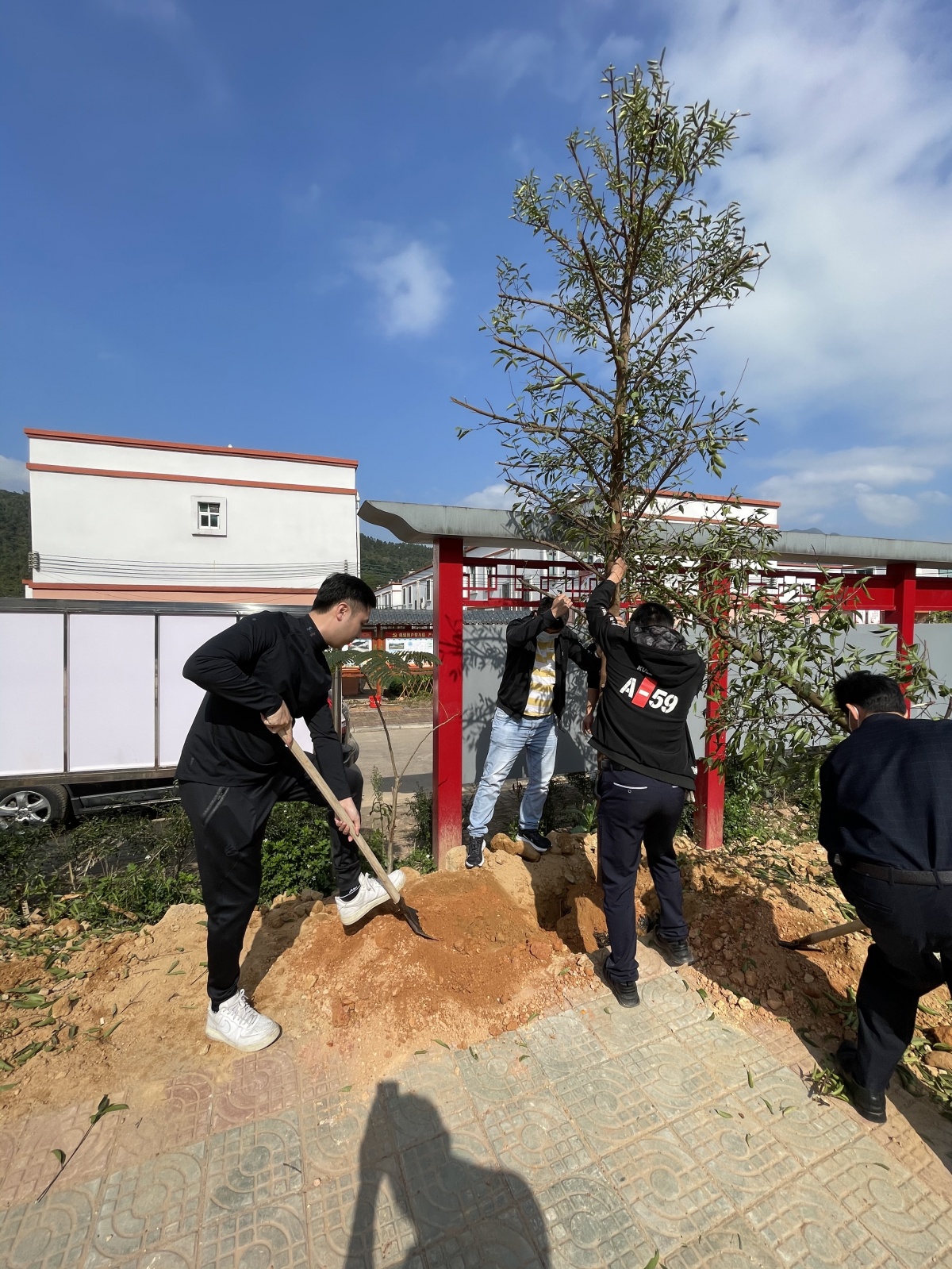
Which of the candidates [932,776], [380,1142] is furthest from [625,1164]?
[932,776]

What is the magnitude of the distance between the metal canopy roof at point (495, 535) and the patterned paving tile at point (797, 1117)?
3122 mm

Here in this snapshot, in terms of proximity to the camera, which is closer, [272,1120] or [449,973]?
[272,1120]

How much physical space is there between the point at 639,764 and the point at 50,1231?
2.44m

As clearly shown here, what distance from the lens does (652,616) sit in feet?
9.14

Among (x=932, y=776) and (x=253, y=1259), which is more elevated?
(x=932, y=776)

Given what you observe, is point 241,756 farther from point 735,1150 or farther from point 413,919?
point 735,1150

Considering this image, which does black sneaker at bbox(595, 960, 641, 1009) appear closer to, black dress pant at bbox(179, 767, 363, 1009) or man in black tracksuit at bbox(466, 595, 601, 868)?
man in black tracksuit at bbox(466, 595, 601, 868)

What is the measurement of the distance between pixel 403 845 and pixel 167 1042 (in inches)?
122

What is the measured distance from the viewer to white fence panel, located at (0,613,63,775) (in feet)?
18.4

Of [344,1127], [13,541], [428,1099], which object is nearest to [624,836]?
[428,1099]

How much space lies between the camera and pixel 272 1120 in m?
2.02

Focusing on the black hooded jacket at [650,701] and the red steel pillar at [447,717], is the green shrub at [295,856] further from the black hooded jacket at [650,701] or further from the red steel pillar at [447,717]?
the black hooded jacket at [650,701]

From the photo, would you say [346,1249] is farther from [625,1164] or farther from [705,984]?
[705,984]

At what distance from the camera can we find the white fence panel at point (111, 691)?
578cm
